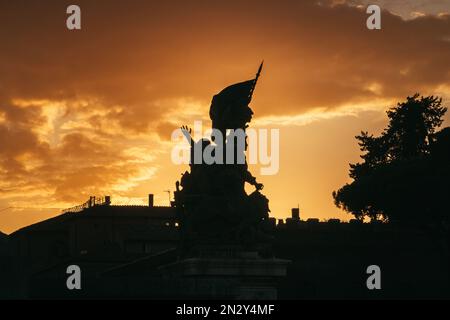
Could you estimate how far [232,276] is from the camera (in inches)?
1984

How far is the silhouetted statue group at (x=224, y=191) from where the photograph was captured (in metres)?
51.8

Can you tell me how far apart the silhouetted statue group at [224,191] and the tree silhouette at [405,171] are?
1308 inches

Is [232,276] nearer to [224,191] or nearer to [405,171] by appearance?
[224,191]

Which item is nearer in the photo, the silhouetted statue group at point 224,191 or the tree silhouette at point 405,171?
the silhouetted statue group at point 224,191

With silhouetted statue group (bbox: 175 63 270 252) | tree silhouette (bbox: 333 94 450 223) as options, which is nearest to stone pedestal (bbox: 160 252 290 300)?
silhouetted statue group (bbox: 175 63 270 252)

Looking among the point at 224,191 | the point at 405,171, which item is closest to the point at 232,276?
the point at 224,191

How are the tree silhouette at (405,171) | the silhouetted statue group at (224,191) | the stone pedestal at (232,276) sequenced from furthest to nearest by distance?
1. the tree silhouette at (405,171)
2. the silhouetted statue group at (224,191)
3. the stone pedestal at (232,276)

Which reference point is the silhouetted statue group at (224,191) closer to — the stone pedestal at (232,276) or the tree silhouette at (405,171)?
the stone pedestal at (232,276)

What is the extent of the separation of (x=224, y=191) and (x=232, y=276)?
4.04 m

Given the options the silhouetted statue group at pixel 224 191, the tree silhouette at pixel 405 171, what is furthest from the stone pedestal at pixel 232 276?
the tree silhouette at pixel 405 171

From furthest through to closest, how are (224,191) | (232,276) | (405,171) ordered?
1. (405,171)
2. (224,191)
3. (232,276)

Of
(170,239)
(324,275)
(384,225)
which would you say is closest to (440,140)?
(384,225)
